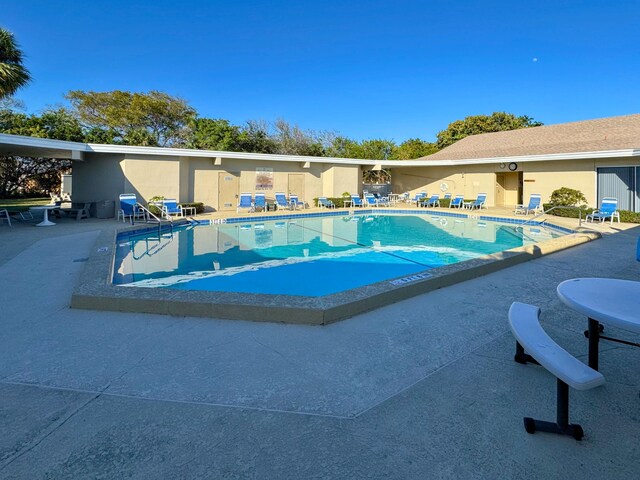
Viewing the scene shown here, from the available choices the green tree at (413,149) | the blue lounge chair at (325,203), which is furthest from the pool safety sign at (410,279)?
the green tree at (413,149)

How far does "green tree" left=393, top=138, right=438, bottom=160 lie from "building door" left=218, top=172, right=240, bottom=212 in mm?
18866

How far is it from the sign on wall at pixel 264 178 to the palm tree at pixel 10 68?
8.84 m

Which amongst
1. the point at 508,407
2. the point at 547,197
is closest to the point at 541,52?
the point at 547,197

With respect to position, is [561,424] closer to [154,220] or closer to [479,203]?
[154,220]

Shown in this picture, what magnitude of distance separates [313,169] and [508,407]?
17846 mm

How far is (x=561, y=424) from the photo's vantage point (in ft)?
6.19

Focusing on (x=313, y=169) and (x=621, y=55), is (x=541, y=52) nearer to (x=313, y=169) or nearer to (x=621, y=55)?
(x=621, y=55)

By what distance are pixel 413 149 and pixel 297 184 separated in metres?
18.3

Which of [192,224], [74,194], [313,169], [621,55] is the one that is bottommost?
[192,224]

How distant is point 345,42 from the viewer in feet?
63.6

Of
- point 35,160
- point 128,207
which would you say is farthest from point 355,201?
point 35,160

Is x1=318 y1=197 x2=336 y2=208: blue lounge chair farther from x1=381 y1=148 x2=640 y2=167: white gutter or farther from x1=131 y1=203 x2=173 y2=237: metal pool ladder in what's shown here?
x1=131 y1=203 x2=173 y2=237: metal pool ladder

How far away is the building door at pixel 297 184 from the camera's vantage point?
733 inches

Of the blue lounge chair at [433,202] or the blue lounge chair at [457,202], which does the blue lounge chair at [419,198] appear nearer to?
the blue lounge chair at [433,202]
